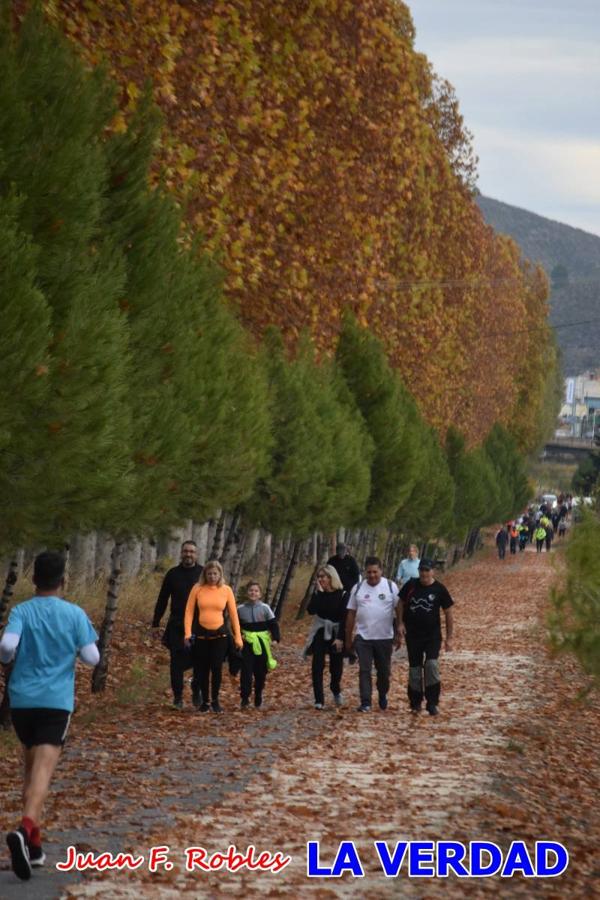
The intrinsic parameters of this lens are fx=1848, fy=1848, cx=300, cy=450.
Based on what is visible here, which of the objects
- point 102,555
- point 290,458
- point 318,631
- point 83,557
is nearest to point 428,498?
point 102,555

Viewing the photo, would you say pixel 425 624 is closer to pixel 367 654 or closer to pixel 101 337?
pixel 367 654

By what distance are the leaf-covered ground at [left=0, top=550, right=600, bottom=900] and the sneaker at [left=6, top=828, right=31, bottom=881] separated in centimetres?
7

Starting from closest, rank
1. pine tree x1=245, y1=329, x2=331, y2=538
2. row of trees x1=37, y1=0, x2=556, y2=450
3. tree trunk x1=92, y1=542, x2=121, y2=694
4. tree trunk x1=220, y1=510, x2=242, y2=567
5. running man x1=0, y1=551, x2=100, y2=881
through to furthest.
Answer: running man x1=0, y1=551, x2=100, y2=881, tree trunk x1=92, y1=542, x2=121, y2=694, row of trees x1=37, y1=0, x2=556, y2=450, pine tree x1=245, y1=329, x2=331, y2=538, tree trunk x1=220, y1=510, x2=242, y2=567

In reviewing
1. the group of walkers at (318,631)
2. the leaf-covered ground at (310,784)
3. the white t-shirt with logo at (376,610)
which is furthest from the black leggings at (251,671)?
the white t-shirt with logo at (376,610)

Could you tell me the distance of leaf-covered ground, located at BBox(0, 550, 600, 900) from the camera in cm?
1030

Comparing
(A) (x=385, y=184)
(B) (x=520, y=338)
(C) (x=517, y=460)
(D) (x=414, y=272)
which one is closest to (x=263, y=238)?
(A) (x=385, y=184)

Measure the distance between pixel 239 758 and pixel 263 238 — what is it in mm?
14096

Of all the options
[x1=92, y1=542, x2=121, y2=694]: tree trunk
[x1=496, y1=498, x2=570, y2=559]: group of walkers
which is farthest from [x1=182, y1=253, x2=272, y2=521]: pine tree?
[x1=496, y1=498, x2=570, y2=559]: group of walkers

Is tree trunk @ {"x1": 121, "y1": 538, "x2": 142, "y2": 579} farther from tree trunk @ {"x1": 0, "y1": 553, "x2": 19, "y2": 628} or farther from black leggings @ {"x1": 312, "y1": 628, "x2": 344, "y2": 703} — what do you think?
tree trunk @ {"x1": 0, "y1": 553, "x2": 19, "y2": 628}

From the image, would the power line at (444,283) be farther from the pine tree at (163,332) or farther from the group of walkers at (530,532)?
the pine tree at (163,332)

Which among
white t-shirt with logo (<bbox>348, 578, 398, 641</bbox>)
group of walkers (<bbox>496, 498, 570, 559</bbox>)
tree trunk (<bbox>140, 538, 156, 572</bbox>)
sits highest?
white t-shirt with logo (<bbox>348, 578, 398, 641</bbox>)

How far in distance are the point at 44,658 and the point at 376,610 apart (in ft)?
34.0

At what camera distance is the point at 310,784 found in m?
14.2

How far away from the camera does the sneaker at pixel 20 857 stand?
31.7 ft
